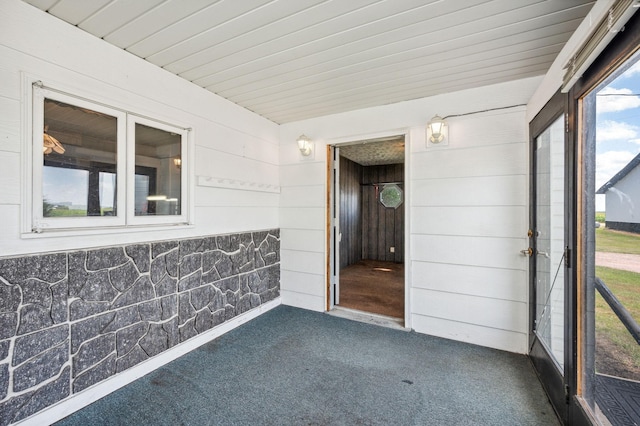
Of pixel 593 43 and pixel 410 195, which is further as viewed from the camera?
pixel 410 195

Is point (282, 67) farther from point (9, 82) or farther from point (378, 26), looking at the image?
point (9, 82)

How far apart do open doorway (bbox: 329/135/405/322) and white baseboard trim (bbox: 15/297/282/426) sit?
7.05 feet

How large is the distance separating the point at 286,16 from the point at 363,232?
5.88 m

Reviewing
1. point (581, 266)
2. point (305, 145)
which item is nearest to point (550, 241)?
point (581, 266)

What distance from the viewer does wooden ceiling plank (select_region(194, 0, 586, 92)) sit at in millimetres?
1747

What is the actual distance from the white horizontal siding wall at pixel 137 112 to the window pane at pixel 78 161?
130 mm

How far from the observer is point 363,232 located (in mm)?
7148

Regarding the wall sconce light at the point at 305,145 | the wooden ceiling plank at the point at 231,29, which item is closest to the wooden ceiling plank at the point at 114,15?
the wooden ceiling plank at the point at 231,29

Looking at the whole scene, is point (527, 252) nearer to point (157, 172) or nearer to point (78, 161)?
point (157, 172)

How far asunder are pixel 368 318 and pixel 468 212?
1649mm

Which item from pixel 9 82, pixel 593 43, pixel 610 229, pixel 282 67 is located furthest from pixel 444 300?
pixel 9 82

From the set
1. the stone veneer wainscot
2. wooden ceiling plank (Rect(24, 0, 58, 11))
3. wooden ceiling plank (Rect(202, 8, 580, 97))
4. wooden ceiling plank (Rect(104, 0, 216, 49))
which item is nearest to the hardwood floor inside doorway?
the stone veneer wainscot

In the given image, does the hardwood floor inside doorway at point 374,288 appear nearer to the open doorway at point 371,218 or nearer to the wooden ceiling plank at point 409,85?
the open doorway at point 371,218

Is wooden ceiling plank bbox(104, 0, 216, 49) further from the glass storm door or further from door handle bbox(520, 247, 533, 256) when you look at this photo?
door handle bbox(520, 247, 533, 256)
